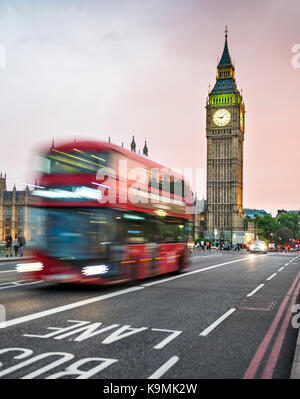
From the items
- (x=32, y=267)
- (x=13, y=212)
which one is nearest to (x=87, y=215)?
(x=32, y=267)

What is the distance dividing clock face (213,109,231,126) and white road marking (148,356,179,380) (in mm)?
114652

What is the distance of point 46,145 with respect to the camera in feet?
42.4

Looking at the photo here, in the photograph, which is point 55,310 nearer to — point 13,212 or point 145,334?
point 145,334

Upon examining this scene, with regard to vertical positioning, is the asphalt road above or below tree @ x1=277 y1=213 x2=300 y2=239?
below

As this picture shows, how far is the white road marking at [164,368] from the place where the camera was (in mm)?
5080

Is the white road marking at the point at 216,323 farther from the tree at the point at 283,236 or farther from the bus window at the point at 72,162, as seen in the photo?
the tree at the point at 283,236

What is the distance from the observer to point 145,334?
7246 millimetres

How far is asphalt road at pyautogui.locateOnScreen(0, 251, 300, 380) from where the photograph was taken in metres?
5.36

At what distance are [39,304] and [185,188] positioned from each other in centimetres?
1016

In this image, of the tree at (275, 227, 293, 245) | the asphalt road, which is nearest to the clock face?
the tree at (275, 227, 293, 245)

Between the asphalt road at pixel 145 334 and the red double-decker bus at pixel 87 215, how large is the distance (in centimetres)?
76

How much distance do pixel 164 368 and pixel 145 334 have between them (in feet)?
6.17

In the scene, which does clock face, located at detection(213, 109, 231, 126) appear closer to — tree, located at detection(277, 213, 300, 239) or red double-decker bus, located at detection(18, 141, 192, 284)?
tree, located at detection(277, 213, 300, 239)
